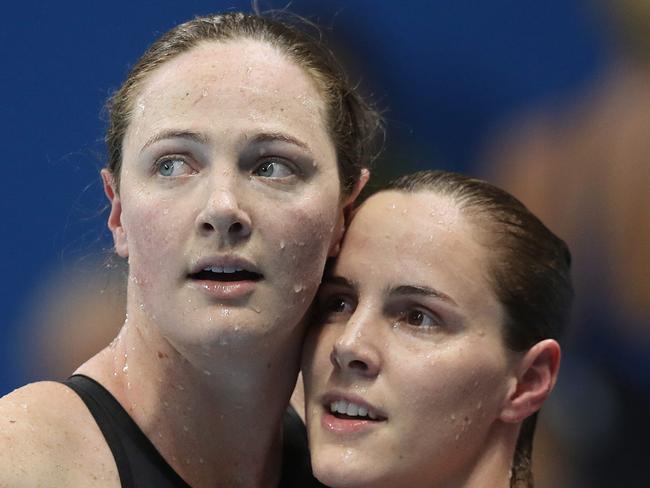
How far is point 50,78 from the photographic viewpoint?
2.75 m

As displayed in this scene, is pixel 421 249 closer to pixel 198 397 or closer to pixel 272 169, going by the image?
pixel 272 169

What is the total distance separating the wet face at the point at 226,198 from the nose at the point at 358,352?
9cm

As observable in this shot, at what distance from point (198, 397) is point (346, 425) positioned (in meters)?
0.26

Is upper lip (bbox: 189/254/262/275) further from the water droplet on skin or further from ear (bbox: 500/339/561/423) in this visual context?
ear (bbox: 500/339/561/423)

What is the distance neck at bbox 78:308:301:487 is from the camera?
1630 millimetres

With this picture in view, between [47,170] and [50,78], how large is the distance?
0.84ft

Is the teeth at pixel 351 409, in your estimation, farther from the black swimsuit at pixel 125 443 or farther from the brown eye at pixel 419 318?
the black swimsuit at pixel 125 443

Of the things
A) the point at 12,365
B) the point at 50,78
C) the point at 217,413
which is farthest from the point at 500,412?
the point at 50,78

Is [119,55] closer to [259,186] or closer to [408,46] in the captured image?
[408,46]

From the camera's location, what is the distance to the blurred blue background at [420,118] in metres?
2.62

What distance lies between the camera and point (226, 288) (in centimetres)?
146

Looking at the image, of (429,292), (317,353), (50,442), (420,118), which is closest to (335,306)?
(317,353)

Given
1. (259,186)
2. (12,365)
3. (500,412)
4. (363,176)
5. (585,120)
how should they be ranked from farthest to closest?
(585,120) → (12,365) → (363,176) → (500,412) → (259,186)

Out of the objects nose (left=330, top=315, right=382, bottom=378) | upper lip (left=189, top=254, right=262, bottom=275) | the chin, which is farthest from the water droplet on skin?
upper lip (left=189, top=254, right=262, bottom=275)
